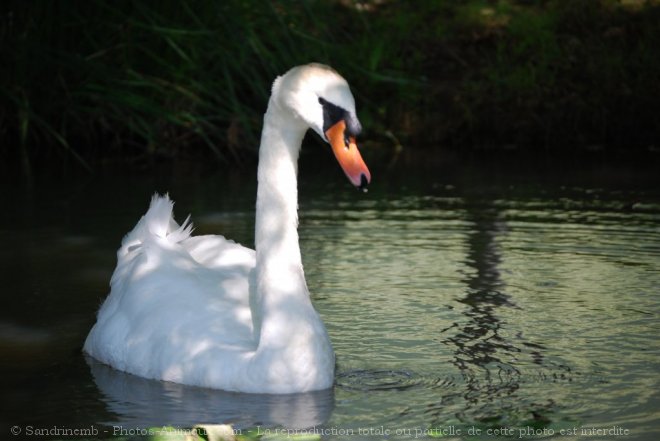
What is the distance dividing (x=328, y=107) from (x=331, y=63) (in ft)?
30.6

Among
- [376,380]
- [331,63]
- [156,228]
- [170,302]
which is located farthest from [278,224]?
[331,63]

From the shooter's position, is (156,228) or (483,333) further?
(156,228)

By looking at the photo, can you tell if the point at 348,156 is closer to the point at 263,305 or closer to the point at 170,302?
the point at 263,305

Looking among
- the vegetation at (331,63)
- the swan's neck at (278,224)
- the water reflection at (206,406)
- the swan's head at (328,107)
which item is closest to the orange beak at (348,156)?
the swan's head at (328,107)

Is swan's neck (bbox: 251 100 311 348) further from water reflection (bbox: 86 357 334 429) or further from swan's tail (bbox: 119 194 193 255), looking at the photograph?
swan's tail (bbox: 119 194 193 255)

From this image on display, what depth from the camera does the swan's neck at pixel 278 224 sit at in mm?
6230

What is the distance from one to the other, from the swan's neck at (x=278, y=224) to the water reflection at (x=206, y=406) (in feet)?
1.21

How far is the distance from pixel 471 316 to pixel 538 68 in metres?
9.24

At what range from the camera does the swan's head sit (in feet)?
18.9

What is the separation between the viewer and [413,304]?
7.89m

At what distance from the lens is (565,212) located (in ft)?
36.4

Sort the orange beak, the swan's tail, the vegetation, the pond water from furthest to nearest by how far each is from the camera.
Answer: the vegetation < the swan's tail < the pond water < the orange beak

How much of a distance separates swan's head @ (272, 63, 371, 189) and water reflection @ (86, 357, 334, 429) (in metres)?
0.99

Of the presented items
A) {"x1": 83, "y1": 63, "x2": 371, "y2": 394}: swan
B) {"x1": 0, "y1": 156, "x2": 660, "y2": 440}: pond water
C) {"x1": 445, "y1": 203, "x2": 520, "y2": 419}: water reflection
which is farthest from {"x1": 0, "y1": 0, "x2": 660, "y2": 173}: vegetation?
{"x1": 83, "y1": 63, "x2": 371, "y2": 394}: swan
